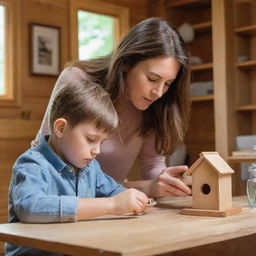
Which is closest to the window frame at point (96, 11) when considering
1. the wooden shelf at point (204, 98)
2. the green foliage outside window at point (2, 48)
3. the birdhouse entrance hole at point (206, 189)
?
the green foliage outside window at point (2, 48)

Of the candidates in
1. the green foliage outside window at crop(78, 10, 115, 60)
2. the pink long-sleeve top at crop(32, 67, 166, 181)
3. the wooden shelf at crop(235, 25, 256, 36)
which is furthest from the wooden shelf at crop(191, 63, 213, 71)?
the pink long-sleeve top at crop(32, 67, 166, 181)

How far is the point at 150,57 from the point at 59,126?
0.57 m

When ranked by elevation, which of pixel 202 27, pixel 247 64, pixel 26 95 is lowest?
pixel 26 95

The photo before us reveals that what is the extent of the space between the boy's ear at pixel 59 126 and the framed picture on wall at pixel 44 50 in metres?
2.67

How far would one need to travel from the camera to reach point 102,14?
455cm

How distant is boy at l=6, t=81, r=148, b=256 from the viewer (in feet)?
4.17

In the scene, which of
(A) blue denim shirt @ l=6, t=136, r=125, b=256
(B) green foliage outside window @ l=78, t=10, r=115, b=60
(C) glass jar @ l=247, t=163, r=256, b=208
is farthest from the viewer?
(B) green foliage outside window @ l=78, t=10, r=115, b=60

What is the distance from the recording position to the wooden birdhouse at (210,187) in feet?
4.67

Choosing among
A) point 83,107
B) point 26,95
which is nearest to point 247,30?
point 26,95

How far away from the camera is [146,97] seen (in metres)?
1.91

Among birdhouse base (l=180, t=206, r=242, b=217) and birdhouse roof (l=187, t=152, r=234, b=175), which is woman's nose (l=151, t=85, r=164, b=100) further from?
birdhouse base (l=180, t=206, r=242, b=217)

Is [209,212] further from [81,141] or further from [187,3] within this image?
[187,3]

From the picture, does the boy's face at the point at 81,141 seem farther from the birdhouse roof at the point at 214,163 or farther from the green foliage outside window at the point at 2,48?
the green foliage outside window at the point at 2,48

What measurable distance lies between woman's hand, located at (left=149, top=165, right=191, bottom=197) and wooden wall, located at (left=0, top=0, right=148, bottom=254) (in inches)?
91.4
